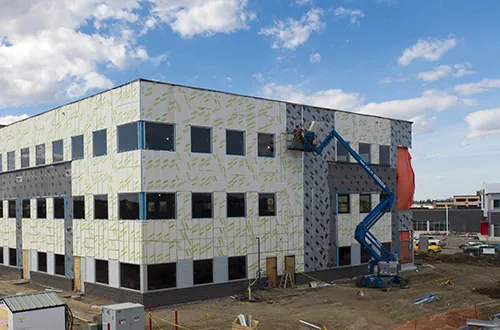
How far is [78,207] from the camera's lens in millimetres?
34188

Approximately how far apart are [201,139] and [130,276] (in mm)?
9476

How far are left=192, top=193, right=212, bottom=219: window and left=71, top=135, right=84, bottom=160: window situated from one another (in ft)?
30.0

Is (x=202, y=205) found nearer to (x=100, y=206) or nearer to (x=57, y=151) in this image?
(x=100, y=206)

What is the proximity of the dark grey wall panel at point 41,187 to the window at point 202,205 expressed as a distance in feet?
33.5

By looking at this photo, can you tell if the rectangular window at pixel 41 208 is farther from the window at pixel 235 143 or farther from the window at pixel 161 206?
the window at pixel 235 143

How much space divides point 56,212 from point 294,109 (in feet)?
64.0

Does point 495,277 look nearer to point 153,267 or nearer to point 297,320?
point 297,320

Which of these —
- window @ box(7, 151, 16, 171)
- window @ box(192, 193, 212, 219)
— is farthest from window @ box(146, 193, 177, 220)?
window @ box(7, 151, 16, 171)

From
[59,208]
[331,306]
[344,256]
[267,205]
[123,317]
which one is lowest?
[331,306]

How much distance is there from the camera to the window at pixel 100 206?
3134 centimetres

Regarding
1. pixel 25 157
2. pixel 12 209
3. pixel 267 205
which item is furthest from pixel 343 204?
pixel 12 209

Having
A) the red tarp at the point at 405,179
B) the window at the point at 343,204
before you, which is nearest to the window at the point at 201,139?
the window at the point at 343,204

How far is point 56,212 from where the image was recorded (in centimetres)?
3688

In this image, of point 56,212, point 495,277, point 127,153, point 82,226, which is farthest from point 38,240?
point 495,277
